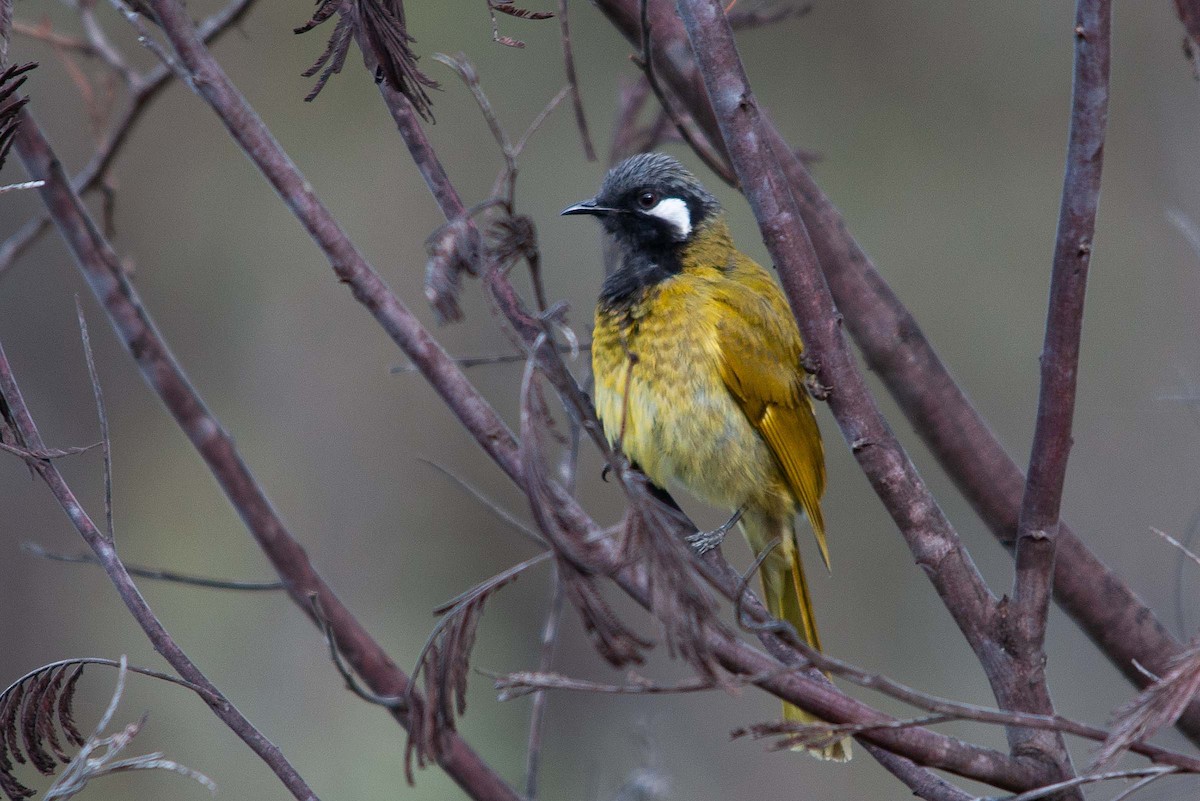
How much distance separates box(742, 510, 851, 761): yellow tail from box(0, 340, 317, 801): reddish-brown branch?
71.1 inches

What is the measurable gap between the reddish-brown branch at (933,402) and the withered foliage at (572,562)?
58.0 inches

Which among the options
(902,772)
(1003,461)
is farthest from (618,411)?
(902,772)

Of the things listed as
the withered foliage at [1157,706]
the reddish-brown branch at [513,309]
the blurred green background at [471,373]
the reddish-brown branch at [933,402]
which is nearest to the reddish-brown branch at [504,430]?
the reddish-brown branch at [513,309]

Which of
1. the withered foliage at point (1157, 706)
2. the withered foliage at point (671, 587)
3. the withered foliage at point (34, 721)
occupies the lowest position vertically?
the withered foliage at point (1157, 706)

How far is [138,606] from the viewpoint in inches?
65.7

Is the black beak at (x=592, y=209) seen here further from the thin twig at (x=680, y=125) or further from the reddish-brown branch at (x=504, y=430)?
the reddish-brown branch at (x=504, y=430)

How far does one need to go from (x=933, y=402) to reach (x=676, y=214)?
4.05 feet

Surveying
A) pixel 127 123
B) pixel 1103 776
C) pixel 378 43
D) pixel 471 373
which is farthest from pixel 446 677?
pixel 471 373

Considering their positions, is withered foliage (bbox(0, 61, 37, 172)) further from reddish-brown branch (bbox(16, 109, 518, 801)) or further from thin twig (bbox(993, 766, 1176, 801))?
thin twig (bbox(993, 766, 1176, 801))

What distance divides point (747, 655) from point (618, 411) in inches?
69.2

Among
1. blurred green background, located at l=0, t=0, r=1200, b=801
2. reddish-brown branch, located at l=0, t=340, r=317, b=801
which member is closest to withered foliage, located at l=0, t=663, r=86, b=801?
reddish-brown branch, located at l=0, t=340, r=317, b=801

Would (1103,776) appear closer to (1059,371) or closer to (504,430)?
(1059,371)

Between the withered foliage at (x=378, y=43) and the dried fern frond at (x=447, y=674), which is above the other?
the withered foliage at (x=378, y=43)

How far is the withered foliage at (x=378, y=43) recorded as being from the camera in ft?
6.10
